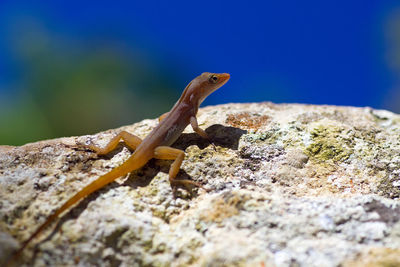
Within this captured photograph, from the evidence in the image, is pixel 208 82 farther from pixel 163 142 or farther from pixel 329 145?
pixel 329 145

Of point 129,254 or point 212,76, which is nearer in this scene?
point 129,254

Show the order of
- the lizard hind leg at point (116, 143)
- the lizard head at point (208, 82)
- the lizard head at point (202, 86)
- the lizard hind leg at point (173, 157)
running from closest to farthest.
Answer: the lizard hind leg at point (173, 157), the lizard hind leg at point (116, 143), the lizard head at point (202, 86), the lizard head at point (208, 82)

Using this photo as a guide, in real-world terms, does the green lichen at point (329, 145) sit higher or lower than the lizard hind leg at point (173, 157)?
higher

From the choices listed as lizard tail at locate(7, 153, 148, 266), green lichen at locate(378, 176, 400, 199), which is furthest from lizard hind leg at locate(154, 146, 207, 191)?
green lichen at locate(378, 176, 400, 199)

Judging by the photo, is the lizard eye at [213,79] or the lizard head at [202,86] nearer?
the lizard head at [202,86]

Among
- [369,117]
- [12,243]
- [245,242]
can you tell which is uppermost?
[369,117]

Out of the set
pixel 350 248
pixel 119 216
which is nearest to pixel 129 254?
pixel 119 216

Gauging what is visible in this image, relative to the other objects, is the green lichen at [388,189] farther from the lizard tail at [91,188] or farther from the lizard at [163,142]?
the lizard tail at [91,188]

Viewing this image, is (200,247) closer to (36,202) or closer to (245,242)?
(245,242)

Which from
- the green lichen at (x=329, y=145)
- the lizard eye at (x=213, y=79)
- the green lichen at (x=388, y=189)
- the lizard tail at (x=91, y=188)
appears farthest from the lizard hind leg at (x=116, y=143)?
the green lichen at (x=388, y=189)

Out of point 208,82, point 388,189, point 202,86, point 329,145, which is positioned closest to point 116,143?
point 202,86
